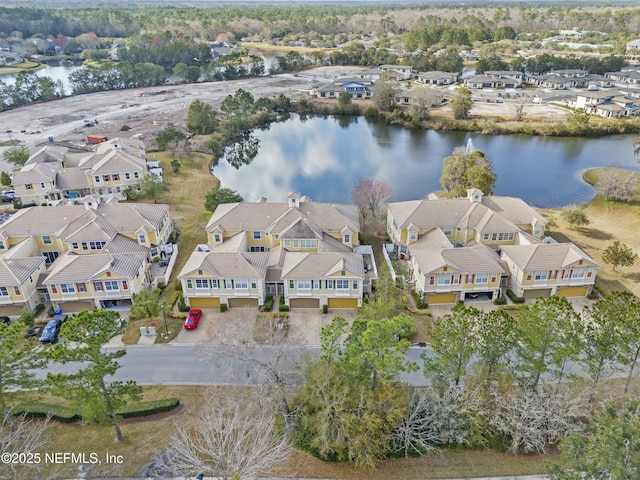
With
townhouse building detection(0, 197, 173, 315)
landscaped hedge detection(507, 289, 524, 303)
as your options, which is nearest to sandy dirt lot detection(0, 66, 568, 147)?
townhouse building detection(0, 197, 173, 315)

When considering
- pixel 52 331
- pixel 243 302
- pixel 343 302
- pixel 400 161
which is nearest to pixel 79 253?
pixel 52 331

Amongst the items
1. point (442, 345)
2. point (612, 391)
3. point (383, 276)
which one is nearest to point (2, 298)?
point (383, 276)

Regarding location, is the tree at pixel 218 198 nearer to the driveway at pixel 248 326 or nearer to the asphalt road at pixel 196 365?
the driveway at pixel 248 326

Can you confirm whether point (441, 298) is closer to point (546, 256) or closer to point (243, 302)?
point (546, 256)

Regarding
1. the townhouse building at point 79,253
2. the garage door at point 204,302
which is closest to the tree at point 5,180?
the townhouse building at point 79,253

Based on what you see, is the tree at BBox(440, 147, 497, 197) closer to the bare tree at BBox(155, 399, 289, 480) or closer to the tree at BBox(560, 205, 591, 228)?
the tree at BBox(560, 205, 591, 228)

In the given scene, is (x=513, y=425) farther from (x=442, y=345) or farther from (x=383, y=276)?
(x=383, y=276)
